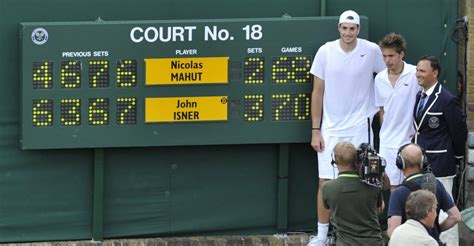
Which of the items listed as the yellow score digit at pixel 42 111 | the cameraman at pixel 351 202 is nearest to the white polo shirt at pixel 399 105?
the cameraman at pixel 351 202

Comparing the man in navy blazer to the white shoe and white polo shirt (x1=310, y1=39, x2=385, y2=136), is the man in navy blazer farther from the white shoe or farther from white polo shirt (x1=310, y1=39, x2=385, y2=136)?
the white shoe

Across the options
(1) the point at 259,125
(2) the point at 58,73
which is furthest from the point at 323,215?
(2) the point at 58,73

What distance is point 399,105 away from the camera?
9.80 metres

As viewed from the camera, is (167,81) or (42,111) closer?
(42,111)

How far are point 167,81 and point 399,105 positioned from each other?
2124 mm

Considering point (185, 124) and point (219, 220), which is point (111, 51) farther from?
point (219, 220)

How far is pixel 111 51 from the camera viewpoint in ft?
32.9

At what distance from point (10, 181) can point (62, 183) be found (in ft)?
1.57

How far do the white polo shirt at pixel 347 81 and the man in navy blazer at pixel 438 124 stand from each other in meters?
0.62

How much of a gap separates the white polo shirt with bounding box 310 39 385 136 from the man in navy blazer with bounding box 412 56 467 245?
2.04ft

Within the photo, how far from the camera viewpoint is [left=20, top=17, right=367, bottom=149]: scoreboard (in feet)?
32.7

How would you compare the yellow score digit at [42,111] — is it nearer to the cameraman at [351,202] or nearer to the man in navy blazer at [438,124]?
Answer: the cameraman at [351,202]

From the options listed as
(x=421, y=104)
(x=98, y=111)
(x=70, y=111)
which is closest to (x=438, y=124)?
(x=421, y=104)

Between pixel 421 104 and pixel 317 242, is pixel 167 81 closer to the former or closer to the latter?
pixel 317 242
